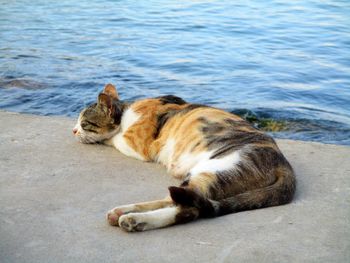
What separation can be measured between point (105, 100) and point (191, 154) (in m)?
1.09

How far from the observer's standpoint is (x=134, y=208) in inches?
136

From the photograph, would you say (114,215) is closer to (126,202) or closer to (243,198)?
(126,202)

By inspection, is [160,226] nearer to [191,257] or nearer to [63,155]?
[191,257]

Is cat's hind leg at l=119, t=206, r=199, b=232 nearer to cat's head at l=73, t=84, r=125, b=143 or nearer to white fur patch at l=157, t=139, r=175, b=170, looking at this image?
white fur patch at l=157, t=139, r=175, b=170

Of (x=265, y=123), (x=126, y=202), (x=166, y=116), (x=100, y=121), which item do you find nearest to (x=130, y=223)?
(x=126, y=202)

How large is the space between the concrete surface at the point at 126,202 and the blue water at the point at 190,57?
6.01 ft

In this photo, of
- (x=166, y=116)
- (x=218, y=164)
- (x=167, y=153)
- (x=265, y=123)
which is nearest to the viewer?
(x=218, y=164)

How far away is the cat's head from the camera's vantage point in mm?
4941

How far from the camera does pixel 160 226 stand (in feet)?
11.0

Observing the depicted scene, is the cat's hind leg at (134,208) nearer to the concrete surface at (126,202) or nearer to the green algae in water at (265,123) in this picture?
the concrete surface at (126,202)

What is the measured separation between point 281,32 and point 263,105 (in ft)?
13.5

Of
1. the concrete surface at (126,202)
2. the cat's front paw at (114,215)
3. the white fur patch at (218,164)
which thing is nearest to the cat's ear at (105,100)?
the concrete surface at (126,202)

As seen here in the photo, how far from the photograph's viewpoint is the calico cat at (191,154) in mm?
3410

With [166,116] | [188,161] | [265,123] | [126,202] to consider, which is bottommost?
[265,123]
